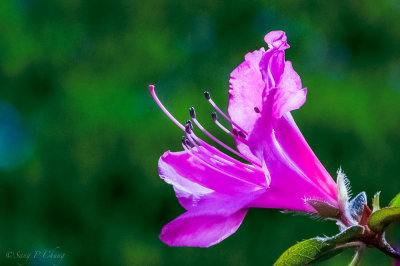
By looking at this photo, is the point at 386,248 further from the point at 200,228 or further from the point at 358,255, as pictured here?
the point at 200,228

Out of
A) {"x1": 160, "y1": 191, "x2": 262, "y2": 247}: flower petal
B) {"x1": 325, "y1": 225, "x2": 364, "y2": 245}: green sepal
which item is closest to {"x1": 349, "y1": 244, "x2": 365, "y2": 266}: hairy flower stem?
{"x1": 325, "y1": 225, "x2": 364, "y2": 245}: green sepal

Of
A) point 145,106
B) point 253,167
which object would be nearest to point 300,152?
point 253,167

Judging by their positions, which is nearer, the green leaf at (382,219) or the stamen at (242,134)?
the green leaf at (382,219)

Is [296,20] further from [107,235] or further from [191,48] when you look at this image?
[107,235]

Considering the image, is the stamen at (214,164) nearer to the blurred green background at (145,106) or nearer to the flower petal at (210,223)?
the flower petal at (210,223)

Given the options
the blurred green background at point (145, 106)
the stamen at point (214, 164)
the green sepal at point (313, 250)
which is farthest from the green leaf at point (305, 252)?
the blurred green background at point (145, 106)

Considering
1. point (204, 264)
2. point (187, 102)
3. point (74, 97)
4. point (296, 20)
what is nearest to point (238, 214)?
point (204, 264)
